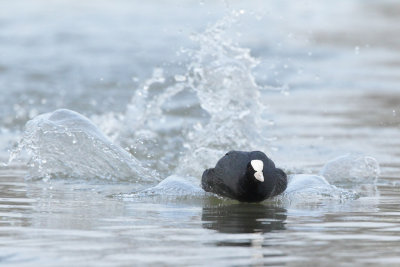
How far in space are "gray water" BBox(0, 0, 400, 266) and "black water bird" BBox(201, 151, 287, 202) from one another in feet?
0.44

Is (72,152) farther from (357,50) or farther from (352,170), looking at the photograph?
(357,50)

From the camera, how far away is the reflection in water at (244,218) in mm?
5695

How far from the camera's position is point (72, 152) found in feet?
27.2

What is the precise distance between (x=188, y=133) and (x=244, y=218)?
16.2 feet

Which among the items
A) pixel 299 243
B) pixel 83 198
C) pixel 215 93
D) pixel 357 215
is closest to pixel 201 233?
pixel 299 243

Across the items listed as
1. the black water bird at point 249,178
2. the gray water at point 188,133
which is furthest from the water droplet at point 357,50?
the black water bird at point 249,178

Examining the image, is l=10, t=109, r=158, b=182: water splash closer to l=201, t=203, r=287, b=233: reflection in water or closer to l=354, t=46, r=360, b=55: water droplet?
l=201, t=203, r=287, b=233: reflection in water

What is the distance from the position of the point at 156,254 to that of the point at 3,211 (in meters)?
1.74

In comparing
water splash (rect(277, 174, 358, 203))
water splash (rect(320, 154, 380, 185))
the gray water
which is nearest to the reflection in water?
the gray water

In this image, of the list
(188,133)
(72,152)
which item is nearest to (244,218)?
(72,152)

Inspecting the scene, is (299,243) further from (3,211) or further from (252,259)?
(3,211)

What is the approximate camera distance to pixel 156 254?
4.75 metres

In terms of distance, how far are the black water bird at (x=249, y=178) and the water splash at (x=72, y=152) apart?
60.5 inches

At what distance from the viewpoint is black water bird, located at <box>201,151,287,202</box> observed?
634 cm
